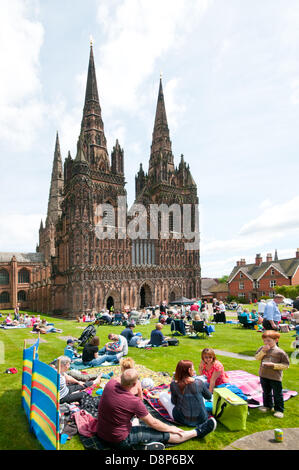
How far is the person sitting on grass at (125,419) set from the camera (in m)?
4.20

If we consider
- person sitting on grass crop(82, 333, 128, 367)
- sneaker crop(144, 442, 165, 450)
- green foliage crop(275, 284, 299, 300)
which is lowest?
green foliage crop(275, 284, 299, 300)

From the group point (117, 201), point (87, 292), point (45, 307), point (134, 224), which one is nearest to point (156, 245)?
point (134, 224)

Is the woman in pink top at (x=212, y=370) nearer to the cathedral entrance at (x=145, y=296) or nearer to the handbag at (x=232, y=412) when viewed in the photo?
the handbag at (x=232, y=412)

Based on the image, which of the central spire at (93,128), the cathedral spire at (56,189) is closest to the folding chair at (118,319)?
the central spire at (93,128)

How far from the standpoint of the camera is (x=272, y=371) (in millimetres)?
5570

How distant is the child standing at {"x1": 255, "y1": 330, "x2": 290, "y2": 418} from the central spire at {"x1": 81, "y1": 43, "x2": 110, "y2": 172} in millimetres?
42719

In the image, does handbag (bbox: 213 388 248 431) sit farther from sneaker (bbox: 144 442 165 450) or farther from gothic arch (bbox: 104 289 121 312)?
gothic arch (bbox: 104 289 121 312)

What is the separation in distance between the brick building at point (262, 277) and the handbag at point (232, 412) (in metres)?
44.8

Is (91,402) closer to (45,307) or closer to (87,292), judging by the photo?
(87,292)

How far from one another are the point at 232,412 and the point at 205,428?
59 cm

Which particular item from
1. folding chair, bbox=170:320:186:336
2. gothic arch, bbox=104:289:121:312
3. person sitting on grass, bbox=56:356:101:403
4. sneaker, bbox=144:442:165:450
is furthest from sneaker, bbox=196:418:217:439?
gothic arch, bbox=104:289:121:312

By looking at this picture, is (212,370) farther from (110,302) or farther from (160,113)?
(160,113)

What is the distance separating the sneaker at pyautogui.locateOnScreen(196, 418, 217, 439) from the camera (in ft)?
15.7
